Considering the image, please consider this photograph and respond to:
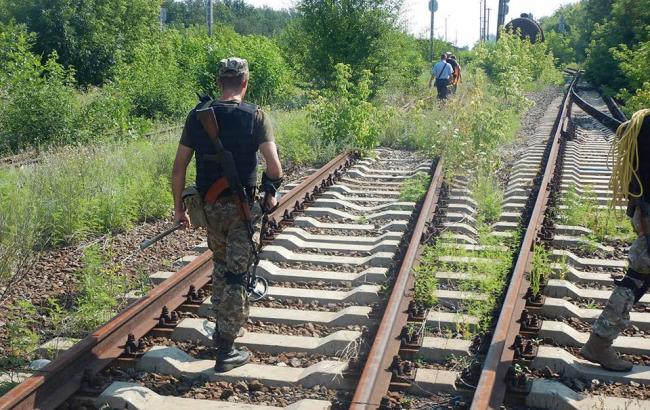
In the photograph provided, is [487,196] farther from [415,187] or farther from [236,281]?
[236,281]

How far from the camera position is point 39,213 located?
7.34m

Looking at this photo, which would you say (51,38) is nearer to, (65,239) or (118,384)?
(65,239)

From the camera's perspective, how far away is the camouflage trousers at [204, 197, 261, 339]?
4668 millimetres

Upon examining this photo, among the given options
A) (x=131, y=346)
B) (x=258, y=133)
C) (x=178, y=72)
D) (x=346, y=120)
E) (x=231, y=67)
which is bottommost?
(x=131, y=346)

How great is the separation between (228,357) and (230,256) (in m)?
0.65

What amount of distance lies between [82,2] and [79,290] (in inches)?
1105

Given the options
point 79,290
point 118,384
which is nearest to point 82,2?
point 79,290

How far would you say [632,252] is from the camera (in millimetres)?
4566

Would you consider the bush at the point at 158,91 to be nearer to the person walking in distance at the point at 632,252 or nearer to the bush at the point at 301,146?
the bush at the point at 301,146

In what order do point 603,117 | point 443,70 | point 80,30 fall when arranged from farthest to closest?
point 80,30
point 443,70
point 603,117

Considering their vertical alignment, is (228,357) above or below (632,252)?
below

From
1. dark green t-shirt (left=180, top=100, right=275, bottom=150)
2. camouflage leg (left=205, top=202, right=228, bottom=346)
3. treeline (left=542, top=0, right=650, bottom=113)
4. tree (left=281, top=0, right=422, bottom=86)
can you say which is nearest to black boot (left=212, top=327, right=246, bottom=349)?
camouflage leg (left=205, top=202, right=228, bottom=346)

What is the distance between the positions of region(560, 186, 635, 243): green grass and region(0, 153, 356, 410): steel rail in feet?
13.0

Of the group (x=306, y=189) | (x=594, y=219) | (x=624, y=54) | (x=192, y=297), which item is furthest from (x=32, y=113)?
(x=624, y=54)
